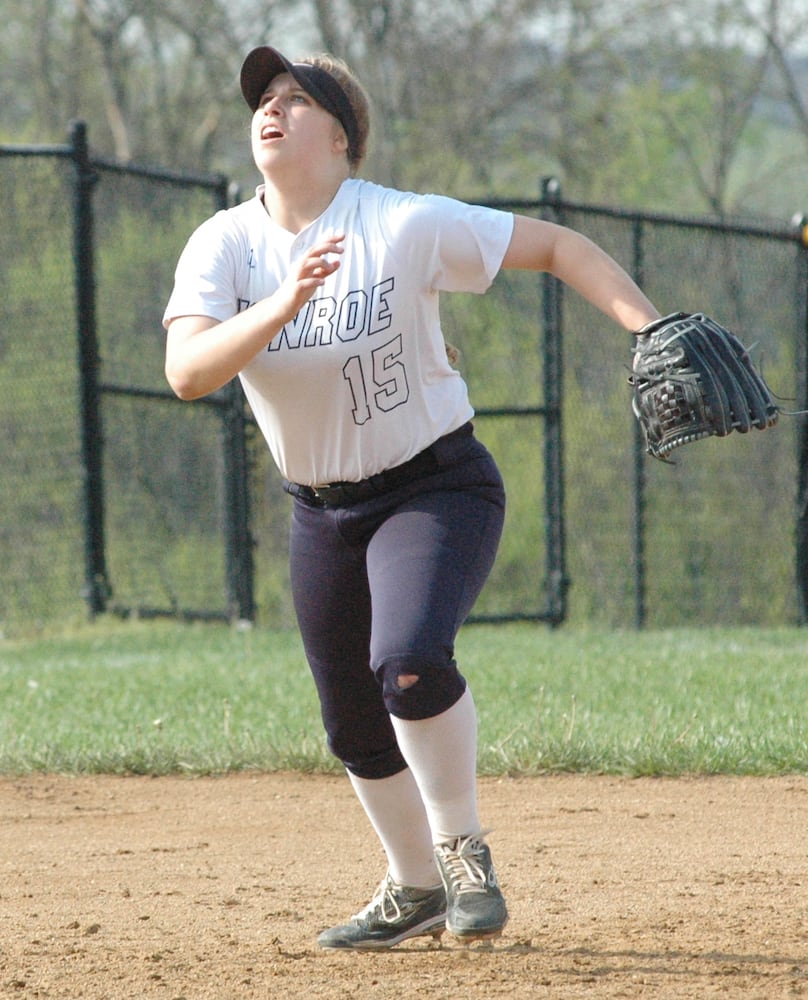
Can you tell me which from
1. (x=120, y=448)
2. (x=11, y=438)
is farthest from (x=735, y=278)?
(x=11, y=438)

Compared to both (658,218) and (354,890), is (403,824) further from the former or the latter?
(658,218)

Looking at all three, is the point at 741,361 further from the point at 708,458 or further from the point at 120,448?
the point at 708,458

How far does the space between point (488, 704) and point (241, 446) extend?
3.59m

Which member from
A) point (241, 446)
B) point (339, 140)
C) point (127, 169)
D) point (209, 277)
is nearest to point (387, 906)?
point (209, 277)

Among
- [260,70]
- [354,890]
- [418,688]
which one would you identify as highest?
[260,70]

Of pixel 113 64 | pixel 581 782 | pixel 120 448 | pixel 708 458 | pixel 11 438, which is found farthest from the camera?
pixel 113 64

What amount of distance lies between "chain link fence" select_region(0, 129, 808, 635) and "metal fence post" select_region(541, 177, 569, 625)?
14 millimetres

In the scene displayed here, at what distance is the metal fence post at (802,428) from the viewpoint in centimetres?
973

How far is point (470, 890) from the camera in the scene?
3.07 m

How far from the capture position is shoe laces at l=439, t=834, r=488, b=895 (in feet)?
10.1

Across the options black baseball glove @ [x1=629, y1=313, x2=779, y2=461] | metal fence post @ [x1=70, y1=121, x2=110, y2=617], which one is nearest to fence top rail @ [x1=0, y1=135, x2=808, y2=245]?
metal fence post @ [x1=70, y1=121, x2=110, y2=617]

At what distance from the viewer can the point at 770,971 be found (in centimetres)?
315

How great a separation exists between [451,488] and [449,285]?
43 cm

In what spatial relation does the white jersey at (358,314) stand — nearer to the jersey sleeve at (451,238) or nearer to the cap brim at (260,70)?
the jersey sleeve at (451,238)
